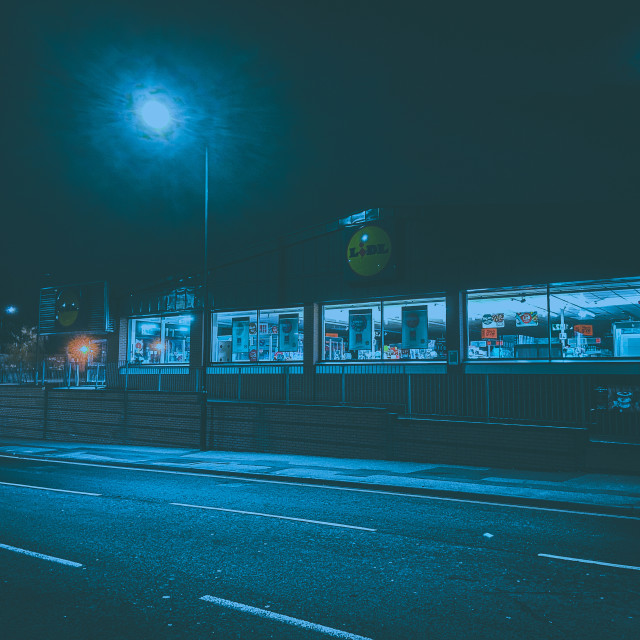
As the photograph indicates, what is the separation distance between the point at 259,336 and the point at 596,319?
12184mm

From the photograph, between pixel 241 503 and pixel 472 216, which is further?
pixel 472 216

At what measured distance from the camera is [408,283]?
65.3ft

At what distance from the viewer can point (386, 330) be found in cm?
2052

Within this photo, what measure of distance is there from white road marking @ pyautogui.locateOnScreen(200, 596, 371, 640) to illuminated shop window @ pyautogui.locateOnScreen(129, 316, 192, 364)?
20.1 m

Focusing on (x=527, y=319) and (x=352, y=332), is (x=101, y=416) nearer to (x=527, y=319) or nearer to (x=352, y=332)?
(x=352, y=332)

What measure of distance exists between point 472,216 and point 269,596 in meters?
15.1

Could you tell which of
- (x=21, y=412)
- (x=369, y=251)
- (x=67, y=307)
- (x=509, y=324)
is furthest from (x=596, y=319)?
(x=67, y=307)

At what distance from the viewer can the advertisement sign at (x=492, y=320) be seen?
60.3ft

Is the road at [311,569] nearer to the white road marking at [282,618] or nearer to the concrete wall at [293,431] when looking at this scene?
the white road marking at [282,618]

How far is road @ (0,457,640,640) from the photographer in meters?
5.10

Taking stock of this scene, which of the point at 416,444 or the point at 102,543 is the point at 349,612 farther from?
the point at 416,444

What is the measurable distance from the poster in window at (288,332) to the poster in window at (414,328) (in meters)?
4.41

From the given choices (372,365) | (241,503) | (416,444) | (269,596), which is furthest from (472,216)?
(269,596)

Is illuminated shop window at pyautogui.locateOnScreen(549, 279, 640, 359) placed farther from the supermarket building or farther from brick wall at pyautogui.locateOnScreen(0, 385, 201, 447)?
brick wall at pyautogui.locateOnScreen(0, 385, 201, 447)
